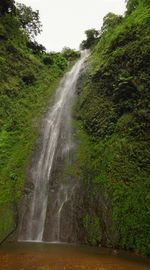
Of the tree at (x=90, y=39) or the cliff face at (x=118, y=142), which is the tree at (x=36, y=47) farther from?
the cliff face at (x=118, y=142)

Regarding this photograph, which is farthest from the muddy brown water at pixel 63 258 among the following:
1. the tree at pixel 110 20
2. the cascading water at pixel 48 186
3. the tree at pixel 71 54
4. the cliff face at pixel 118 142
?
the tree at pixel 71 54

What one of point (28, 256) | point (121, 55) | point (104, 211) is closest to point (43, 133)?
point (121, 55)

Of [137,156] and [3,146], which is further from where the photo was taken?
[3,146]

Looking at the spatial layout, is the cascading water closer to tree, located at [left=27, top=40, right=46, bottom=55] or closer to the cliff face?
the cliff face

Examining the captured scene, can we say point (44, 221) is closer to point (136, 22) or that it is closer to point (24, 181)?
point (24, 181)

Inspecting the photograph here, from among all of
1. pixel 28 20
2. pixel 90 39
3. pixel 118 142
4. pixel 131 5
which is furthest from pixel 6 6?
pixel 118 142

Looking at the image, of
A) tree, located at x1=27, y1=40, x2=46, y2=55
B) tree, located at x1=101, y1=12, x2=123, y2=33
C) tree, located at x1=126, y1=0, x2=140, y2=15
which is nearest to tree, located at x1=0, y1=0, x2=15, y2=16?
tree, located at x1=27, y1=40, x2=46, y2=55

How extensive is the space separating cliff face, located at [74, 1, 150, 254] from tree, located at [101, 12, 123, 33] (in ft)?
9.63

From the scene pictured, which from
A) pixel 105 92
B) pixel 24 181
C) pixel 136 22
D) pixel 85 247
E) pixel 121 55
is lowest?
pixel 85 247

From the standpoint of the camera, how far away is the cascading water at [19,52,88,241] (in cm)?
1403

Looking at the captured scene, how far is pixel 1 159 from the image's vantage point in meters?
17.6

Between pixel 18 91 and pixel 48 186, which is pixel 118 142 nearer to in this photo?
pixel 48 186

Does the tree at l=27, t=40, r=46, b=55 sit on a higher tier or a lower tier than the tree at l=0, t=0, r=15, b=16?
lower

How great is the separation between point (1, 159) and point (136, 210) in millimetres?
8124
